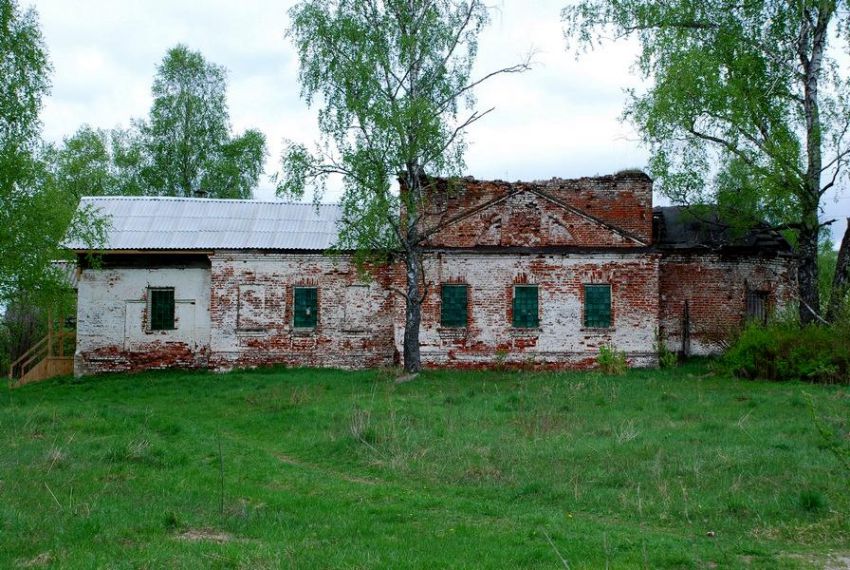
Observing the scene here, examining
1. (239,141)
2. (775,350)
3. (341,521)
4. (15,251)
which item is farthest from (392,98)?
(239,141)

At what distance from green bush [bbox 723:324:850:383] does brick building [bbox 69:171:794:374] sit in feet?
10.6

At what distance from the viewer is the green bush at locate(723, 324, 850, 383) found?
1750 cm

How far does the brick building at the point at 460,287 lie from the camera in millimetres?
22172

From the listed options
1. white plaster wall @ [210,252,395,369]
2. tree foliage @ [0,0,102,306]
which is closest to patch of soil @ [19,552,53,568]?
tree foliage @ [0,0,102,306]

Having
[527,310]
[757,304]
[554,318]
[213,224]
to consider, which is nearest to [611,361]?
[554,318]

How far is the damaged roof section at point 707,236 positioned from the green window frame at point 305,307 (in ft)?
32.5

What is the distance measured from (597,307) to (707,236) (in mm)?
4351

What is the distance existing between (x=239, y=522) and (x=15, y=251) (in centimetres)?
1264

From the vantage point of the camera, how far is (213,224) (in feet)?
79.3

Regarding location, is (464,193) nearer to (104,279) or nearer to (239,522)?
(104,279)

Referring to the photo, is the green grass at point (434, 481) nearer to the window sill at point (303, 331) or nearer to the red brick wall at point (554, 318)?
the red brick wall at point (554, 318)

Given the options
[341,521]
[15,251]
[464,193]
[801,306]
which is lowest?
[341,521]

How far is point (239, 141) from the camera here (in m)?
35.8

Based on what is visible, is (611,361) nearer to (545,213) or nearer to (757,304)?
(545,213)
